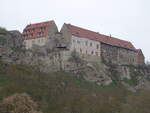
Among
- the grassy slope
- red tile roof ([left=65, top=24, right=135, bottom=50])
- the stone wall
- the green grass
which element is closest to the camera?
the grassy slope

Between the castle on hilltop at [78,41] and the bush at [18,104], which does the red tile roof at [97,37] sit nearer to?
the castle on hilltop at [78,41]

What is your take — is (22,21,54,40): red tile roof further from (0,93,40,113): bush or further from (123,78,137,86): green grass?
(0,93,40,113): bush

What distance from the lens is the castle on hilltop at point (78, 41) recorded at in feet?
349

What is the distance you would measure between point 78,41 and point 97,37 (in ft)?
38.4

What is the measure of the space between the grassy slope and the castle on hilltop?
363 inches

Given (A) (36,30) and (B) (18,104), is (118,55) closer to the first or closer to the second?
(A) (36,30)

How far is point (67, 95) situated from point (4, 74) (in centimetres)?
1499

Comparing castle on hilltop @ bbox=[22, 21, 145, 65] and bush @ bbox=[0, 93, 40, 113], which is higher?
castle on hilltop @ bbox=[22, 21, 145, 65]

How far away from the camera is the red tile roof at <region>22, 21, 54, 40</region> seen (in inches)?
4225

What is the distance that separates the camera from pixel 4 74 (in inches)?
3585

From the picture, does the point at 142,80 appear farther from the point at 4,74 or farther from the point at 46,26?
the point at 4,74

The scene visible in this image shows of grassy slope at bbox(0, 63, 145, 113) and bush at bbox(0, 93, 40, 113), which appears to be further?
grassy slope at bbox(0, 63, 145, 113)

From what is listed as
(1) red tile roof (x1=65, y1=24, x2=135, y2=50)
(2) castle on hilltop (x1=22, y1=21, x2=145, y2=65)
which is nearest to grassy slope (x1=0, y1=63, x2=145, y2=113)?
(2) castle on hilltop (x1=22, y1=21, x2=145, y2=65)

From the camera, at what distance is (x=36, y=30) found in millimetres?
110125
